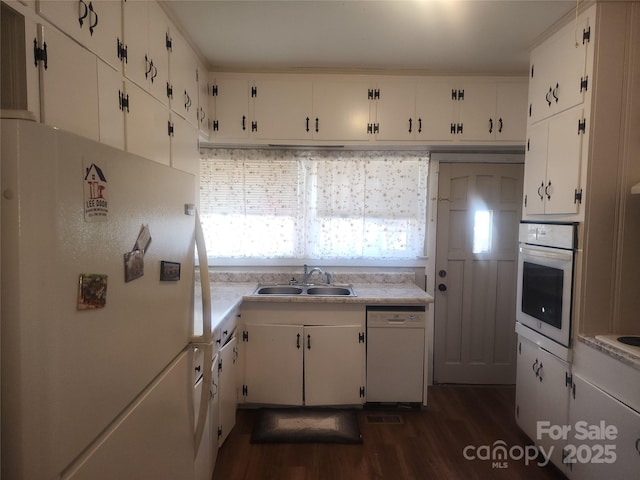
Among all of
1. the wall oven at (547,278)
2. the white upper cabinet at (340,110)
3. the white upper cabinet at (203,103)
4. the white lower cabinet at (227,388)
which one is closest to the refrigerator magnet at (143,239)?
the white lower cabinet at (227,388)

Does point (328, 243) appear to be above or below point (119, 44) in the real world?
below

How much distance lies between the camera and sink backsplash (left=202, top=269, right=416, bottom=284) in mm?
3064

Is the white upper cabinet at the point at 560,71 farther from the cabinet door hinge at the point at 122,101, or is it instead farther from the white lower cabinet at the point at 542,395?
the cabinet door hinge at the point at 122,101

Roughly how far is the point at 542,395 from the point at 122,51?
2811 millimetres

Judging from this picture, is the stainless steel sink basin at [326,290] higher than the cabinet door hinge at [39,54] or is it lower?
lower

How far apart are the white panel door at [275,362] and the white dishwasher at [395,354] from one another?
55cm

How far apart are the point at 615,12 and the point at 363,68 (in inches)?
57.7

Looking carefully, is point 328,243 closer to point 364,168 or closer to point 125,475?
point 364,168

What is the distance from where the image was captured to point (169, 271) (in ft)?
3.81

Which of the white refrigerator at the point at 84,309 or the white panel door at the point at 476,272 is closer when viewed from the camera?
the white refrigerator at the point at 84,309

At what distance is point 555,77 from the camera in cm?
200

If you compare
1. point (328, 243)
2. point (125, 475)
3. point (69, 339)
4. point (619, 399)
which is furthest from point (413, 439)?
point (69, 339)

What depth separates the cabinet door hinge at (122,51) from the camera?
4.62 ft

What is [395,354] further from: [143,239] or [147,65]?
[147,65]
